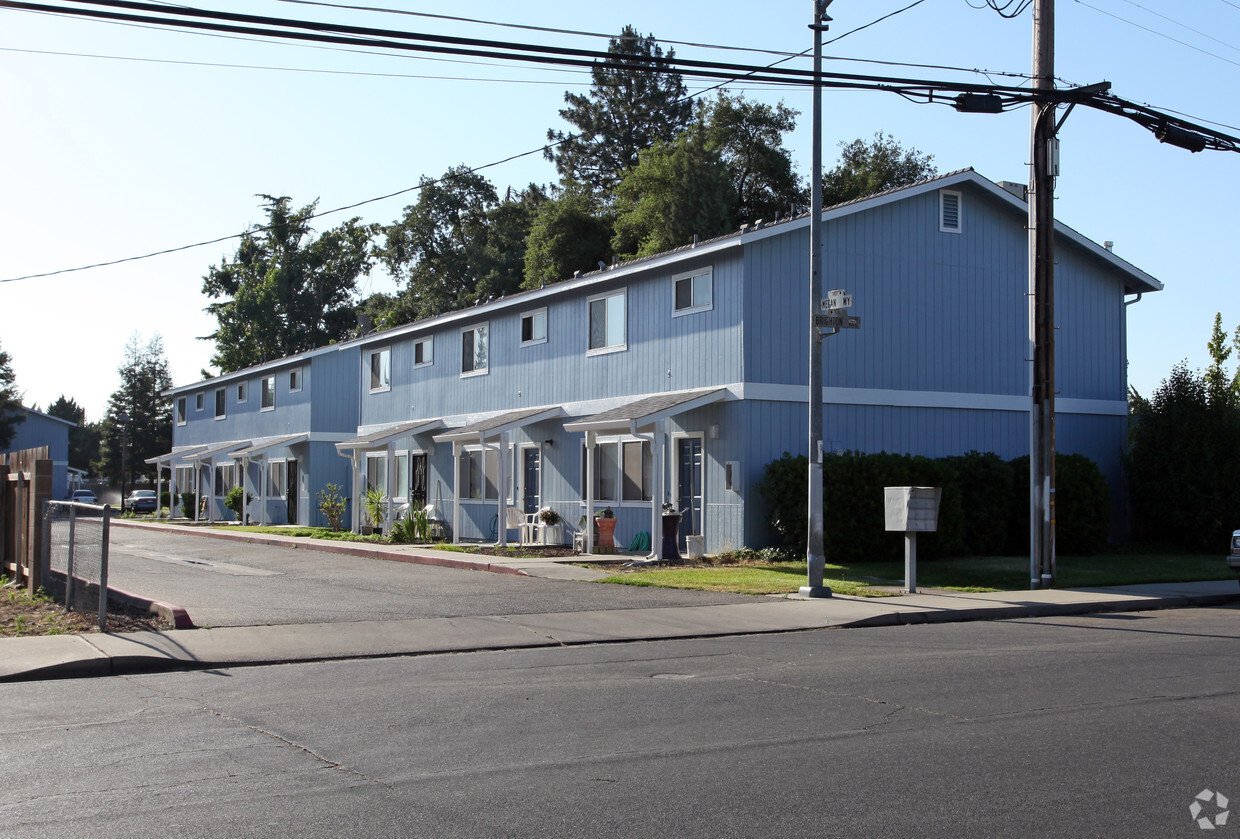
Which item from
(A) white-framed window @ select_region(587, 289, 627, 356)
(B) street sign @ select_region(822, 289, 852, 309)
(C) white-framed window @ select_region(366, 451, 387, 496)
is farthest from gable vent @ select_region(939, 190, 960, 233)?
(C) white-framed window @ select_region(366, 451, 387, 496)

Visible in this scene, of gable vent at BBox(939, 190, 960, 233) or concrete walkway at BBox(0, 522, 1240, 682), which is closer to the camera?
concrete walkway at BBox(0, 522, 1240, 682)

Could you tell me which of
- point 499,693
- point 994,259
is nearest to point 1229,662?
point 499,693

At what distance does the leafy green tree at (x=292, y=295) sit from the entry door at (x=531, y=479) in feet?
166

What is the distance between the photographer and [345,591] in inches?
693

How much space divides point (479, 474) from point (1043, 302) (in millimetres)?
17353

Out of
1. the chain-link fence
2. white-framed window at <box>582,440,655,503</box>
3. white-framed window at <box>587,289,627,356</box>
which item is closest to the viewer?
the chain-link fence

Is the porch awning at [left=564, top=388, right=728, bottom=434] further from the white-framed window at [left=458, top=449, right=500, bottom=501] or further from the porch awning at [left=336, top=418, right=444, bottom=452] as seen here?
the porch awning at [left=336, top=418, right=444, bottom=452]

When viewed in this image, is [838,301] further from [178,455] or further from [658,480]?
[178,455]

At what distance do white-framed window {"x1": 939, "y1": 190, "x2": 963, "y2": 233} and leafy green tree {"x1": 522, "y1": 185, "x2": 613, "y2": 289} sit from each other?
106 ft

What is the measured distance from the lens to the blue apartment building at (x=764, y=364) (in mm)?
22828

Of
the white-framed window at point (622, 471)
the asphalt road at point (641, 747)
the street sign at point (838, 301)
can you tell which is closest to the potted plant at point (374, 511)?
the white-framed window at point (622, 471)

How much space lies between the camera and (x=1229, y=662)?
35.2 ft

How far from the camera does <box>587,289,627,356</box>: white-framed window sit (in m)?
26.5

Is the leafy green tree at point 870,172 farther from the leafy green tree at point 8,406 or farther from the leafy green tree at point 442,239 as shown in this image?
the leafy green tree at point 8,406
